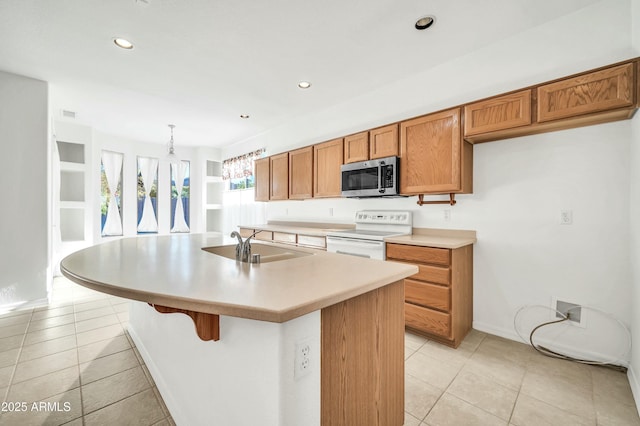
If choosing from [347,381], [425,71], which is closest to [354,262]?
[347,381]

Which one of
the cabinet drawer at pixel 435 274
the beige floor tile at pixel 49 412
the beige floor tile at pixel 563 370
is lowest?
the beige floor tile at pixel 49 412

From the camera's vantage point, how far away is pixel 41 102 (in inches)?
126

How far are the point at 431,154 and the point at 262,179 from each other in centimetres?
304

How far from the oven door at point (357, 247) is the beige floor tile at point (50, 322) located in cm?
282

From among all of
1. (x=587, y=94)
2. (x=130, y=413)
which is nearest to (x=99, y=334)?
(x=130, y=413)

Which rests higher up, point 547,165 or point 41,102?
point 41,102

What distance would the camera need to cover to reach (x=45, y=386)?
1773 mm

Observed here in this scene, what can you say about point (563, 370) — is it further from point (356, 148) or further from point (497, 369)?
point (356, 148)

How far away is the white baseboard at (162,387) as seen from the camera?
57.0 inches

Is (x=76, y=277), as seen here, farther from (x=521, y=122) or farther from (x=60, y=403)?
(x=521, y=122)

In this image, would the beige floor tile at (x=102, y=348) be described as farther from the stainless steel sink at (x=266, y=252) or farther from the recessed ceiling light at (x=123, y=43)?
the recessed ceiling light at (x=123, y=43)

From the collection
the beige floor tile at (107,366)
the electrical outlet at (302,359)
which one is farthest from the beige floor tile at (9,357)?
the electrical outlet at (302,359)

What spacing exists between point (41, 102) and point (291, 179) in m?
3.11

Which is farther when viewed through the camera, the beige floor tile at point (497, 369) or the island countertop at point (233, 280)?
the beige floor tile at point (497, 369)
